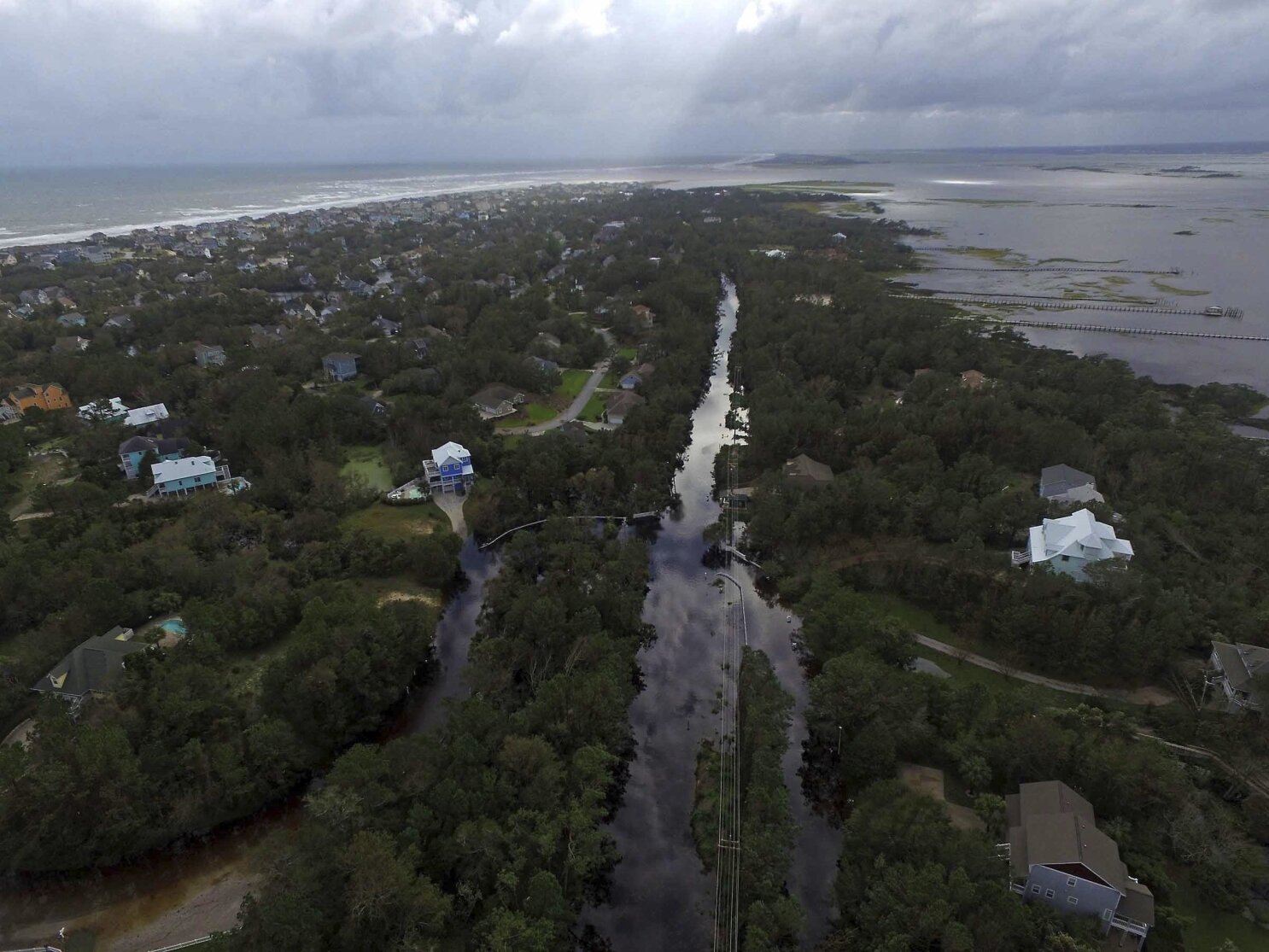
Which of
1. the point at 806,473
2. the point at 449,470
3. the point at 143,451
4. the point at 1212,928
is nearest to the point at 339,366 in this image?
the point at 143,451

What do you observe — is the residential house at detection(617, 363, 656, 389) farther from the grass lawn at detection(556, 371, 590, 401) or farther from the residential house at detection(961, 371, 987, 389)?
the residential house at detection(961, 371, 987, 389)

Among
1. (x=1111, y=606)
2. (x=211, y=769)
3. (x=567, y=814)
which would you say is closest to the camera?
(x=567, y=814)

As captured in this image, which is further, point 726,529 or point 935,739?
point 726,529

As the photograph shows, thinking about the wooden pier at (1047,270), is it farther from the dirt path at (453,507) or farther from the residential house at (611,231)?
the dirt path at (453,507)

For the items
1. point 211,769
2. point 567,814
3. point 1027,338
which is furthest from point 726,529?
point 1027,338

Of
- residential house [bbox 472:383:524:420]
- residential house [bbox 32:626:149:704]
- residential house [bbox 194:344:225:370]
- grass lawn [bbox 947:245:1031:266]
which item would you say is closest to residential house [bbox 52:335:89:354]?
residential house [bbox 194:344:225:370]

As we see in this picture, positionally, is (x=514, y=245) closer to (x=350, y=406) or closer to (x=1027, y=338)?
(x=350, y=406)

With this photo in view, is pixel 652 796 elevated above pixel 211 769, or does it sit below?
below
